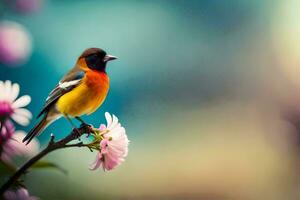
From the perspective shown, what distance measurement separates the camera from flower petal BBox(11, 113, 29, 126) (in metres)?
1.20

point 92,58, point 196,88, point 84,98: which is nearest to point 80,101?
point 84,98

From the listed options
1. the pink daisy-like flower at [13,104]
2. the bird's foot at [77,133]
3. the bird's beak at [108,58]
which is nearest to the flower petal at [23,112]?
the pink daisy-like flower at [13,104]

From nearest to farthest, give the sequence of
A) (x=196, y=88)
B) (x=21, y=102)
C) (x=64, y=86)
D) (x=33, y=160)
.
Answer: (x=33, y=160), (x=21, y=102), (x=64, y=86), (x=196, y=88)

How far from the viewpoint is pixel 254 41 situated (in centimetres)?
152

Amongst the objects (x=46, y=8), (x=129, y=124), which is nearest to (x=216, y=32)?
(x=129, y=124)

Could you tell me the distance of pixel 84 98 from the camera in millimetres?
1320

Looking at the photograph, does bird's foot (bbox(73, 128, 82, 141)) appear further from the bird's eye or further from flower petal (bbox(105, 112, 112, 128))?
the bird's eye

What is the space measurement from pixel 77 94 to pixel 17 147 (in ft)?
0.60

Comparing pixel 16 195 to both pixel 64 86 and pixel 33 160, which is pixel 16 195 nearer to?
pixel 33 160

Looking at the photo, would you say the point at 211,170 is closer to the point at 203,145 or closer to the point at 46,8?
the point at 203,145

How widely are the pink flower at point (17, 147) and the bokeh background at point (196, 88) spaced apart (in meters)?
0.18

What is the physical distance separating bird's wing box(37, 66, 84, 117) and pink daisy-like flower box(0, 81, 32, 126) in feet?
0.17

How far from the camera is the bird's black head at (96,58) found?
1.38 meters

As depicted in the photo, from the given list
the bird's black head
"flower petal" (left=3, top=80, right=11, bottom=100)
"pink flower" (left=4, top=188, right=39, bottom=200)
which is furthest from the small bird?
"pink flower" (left=4, top=188, right=39, bottom=200)
